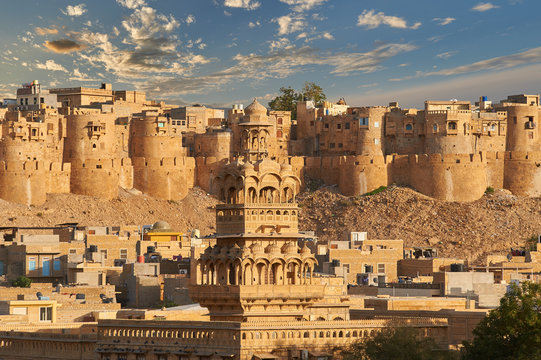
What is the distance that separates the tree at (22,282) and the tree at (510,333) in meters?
27.5

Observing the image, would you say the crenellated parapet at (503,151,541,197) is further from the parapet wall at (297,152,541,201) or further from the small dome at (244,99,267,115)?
the small dome at (244,99,267,115)

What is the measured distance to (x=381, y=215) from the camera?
100 m

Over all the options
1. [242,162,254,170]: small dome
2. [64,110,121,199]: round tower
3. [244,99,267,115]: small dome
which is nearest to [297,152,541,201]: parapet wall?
[64,110,121,199]: round tower

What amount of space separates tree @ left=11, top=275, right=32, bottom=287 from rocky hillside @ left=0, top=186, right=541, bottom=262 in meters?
29.5

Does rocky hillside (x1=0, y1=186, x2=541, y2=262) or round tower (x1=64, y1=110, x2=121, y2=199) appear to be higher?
round tower (x1=64, y1=110, x2=121, y2=199)

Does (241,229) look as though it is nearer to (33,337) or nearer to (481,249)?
(33,337)

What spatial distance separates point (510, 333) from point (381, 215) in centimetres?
6312

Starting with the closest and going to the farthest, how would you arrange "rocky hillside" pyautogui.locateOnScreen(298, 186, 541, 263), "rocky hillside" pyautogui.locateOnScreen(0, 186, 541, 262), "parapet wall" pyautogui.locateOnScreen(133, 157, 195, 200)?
"rocky hillside" pyautogui.locateOnScreen(0, 186, 541, 262) < "rocky hillside" pyautogui.locateOnScreen(298, 186, 541, 263) < "parapet wall" pyautogui.locateOnScreen(133, 157, 195, 200)

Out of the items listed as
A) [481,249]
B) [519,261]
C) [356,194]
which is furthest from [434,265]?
[356,194]

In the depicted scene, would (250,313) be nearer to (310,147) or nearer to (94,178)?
(94,178)

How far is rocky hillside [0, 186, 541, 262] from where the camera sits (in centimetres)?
9544

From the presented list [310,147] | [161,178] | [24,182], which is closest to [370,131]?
[310,147]

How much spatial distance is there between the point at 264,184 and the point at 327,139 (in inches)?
2734

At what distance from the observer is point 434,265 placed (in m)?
71.2
